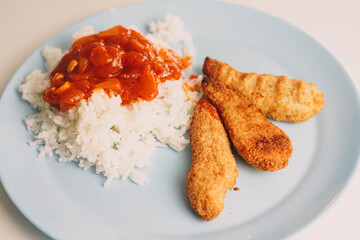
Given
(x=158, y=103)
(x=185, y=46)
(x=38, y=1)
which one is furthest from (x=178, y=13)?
(x=38, y=1)

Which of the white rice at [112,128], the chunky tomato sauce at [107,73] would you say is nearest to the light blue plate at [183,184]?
the white rice at [112,128]

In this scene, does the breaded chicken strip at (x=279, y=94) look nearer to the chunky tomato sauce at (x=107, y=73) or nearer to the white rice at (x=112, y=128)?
the white rice at (x=112, y=128)

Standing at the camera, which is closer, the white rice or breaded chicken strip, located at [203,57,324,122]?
the white rice

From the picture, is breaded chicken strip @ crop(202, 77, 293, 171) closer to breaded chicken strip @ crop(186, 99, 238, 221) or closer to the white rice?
breaded chicken strip @ crop(186, 99, 238, 221)

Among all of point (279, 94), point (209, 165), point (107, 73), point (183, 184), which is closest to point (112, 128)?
point (107, 73)

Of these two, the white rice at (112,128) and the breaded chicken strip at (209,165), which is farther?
the white rice at (112,128)

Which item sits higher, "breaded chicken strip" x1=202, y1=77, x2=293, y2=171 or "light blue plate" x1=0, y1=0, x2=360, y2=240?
"breaded chicken strip" x1=202, y1=77, x2=293, y2=171

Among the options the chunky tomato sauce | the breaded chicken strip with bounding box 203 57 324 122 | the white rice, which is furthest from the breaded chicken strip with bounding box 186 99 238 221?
the chunky tomato sauce
